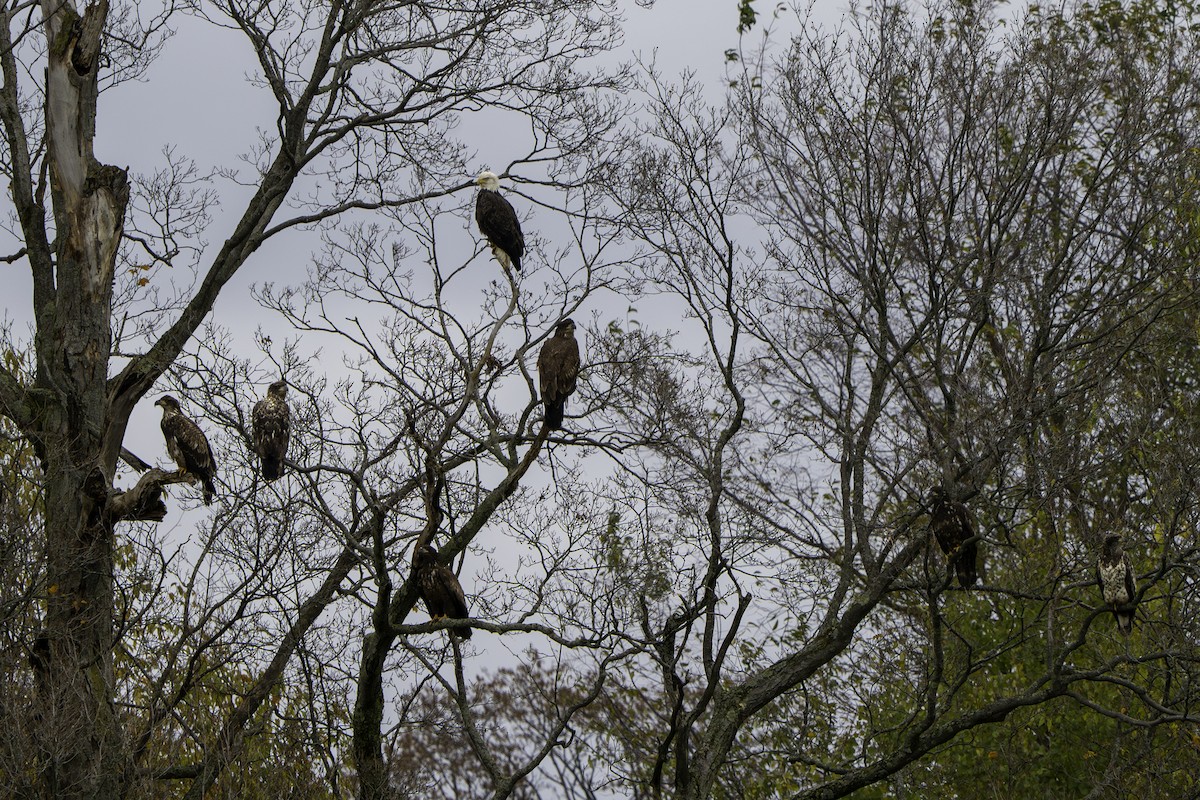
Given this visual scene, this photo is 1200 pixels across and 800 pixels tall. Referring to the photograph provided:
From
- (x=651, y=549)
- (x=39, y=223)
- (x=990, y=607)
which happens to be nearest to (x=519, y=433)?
(x=651, y=549)

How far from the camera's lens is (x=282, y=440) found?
1038 cm

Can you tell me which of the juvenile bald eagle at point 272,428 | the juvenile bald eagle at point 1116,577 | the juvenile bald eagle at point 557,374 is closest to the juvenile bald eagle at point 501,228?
the juvenile bald eagle at point 557,374

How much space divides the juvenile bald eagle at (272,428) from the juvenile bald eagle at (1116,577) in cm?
595

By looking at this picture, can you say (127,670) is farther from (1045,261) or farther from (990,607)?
(1045,261)

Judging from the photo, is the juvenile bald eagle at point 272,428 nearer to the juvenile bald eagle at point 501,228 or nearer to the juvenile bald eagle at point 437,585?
the juvenile bald eagle at point 437,585

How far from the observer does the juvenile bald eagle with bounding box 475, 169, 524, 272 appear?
11.3 meters

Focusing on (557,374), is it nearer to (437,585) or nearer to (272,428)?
(437,585)

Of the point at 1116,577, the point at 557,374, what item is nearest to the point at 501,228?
the point at 557,374

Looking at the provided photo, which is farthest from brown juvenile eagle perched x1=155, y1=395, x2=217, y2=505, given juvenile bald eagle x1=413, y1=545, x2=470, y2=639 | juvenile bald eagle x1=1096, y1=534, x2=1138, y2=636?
juvenile bald eagle x1=1096, y1=534, x2=1138, y2=636

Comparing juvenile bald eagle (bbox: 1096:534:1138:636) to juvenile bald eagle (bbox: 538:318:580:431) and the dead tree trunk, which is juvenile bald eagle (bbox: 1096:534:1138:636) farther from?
the dead tree trunk

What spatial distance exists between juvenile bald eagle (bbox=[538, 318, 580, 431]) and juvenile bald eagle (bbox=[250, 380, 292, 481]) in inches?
78.5

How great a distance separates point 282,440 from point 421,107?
11.9 ft

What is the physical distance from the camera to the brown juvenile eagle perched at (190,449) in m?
10.4

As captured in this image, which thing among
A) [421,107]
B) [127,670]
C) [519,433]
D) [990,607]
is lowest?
[127,670]
